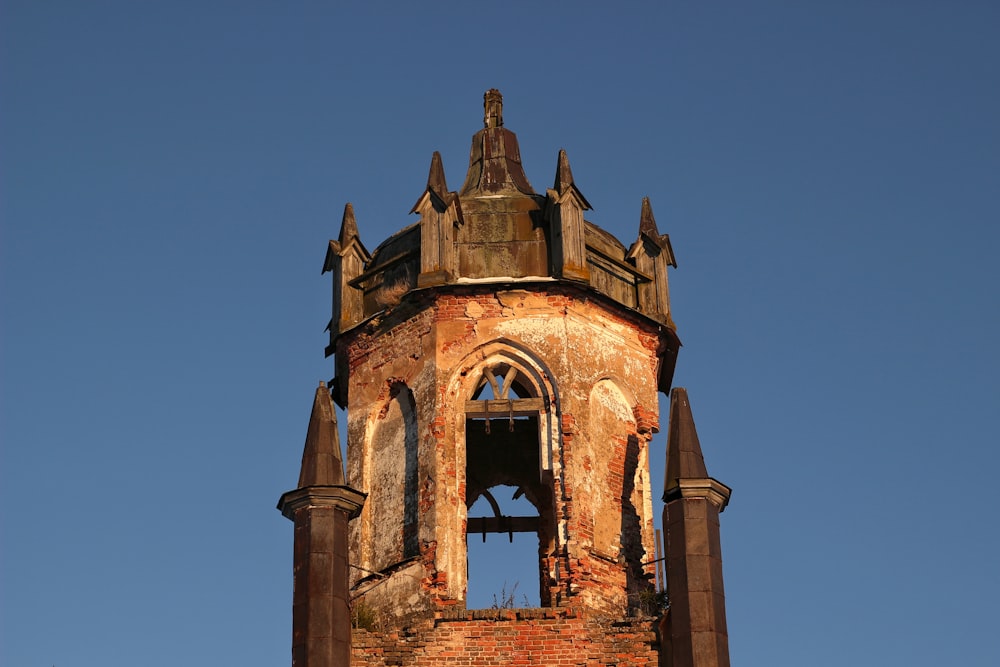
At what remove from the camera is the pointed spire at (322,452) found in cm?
2589

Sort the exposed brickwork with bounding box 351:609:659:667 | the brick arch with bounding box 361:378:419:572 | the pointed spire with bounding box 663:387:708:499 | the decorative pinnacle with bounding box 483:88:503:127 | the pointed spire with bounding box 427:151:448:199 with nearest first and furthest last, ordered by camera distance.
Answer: the exposed brickwork with bounding box 351:609:659:667
the pointed spire with bounding box 663:387:708:499
the brick arch with bounding box 361:378:419:572
the pointed spire with bounding box 427:151:448:199
the decorative pinnacle with bounding box 483:88:503:127

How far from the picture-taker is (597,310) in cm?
2831

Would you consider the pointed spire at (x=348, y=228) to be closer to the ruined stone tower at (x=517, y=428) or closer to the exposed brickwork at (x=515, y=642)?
the ruined stone tower at (x=517, y=428)

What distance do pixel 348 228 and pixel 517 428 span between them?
11.8 feet

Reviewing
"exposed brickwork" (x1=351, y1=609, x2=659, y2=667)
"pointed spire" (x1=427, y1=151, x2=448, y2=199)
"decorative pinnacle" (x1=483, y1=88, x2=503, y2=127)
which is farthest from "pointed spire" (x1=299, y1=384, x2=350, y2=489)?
"decorative pinnacle" (x1=483, y1=88, x2=503, y2=127)

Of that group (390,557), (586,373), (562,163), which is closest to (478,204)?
(562,163)

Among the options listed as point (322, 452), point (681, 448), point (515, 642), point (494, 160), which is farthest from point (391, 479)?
point (494, 160)

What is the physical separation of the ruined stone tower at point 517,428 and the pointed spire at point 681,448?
27mm

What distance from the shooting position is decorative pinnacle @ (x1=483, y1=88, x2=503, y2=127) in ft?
104

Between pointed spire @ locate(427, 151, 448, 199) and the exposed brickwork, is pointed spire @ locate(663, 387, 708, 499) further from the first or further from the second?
pointed spire @ locate(427, 151, 448, 199)

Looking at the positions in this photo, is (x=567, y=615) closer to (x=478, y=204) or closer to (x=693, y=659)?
A: (x=693, y=659)

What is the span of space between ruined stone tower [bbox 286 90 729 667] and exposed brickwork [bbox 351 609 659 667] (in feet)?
0.07

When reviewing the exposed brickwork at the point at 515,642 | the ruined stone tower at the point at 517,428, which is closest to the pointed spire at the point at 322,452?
the ruined stone tower at the point at 517,428

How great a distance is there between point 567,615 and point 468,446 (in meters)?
4.96
